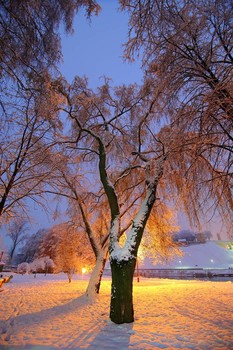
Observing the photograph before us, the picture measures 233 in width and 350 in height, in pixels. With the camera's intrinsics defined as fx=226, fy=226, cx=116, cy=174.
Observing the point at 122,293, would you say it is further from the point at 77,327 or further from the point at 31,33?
the point at 31,33

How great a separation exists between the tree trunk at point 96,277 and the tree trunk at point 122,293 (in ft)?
13.4

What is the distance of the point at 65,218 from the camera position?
1291 centimetres

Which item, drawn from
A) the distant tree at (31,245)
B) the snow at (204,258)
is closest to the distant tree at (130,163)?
the snow at (204,258)

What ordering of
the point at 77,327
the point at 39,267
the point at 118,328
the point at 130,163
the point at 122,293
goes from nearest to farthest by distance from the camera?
the point at 118,328, the point at 77,327, the point at 122,293, the point at 130,163, the point at 39,267

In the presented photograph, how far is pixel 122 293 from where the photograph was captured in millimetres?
5609

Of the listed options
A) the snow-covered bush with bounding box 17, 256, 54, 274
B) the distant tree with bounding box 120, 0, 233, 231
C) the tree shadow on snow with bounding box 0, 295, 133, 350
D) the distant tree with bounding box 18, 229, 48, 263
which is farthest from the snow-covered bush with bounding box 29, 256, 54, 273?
the distant tree with bounding box 120, 0, 233, 231

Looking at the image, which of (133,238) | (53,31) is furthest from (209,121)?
(133,238)

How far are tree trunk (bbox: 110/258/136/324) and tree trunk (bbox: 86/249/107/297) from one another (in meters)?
4.10

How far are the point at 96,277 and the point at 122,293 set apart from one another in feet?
14.8

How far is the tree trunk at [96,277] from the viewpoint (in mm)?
9414

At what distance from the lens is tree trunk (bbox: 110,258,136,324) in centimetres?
547

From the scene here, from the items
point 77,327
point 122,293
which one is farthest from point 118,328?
point 77,327

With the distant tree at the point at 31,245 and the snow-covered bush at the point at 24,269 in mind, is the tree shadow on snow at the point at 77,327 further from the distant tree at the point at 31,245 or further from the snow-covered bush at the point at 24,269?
the distant tree at the point at 31,245

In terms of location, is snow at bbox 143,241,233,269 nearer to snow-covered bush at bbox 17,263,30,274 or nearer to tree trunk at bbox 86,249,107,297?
snow-covered bush at bbox 17,263,30,274
